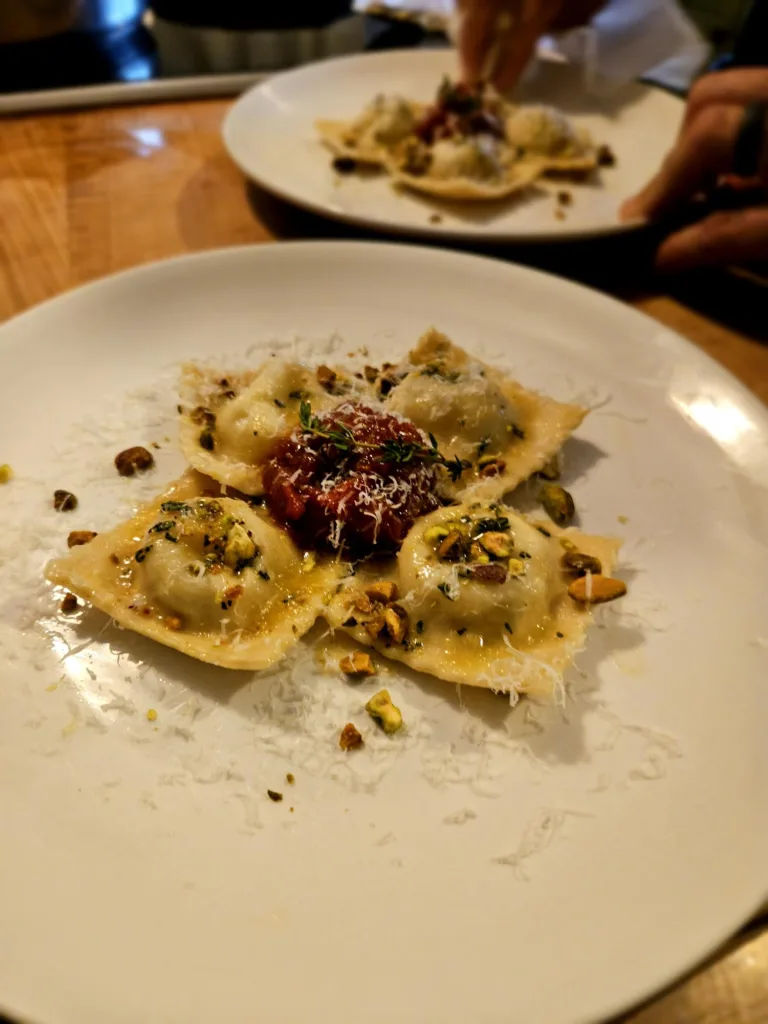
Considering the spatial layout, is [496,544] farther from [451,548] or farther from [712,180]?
[712,180]

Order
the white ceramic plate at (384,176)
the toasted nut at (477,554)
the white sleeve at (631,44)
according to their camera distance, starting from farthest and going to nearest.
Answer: the white sleeve at (631,44) → the white ceramic plate at (384,176) → the toasted nut at (477,554)

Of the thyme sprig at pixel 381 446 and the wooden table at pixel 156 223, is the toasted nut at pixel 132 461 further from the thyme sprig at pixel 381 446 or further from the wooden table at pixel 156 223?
the wooden table at pixel 156 223

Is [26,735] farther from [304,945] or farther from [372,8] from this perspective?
[372,8]

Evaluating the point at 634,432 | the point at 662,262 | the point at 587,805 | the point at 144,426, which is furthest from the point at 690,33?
the point at 587,805

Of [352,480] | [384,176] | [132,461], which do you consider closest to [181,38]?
[384,176]

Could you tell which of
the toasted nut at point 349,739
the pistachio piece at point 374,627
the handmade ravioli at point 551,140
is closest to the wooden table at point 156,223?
the handmade ravioli at point 551,140

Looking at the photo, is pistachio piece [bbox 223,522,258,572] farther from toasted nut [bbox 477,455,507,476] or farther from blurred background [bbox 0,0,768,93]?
blurred background [bbox 0,0,768,93]
